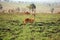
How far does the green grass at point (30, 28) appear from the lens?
2.14 meters

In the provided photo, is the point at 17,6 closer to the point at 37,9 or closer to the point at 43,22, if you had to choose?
the point at 37,9

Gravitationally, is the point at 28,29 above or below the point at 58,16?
below

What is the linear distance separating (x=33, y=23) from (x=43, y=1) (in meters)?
0.40

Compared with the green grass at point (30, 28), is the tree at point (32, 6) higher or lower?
higher

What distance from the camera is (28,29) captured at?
7.14ft

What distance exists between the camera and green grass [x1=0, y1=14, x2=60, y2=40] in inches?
84.4

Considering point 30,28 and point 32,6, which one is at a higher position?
point 32,6

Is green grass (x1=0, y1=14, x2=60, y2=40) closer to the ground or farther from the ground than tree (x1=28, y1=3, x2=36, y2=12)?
closer to the ground

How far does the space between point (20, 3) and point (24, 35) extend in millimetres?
526

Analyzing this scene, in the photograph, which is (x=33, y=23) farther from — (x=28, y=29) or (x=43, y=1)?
(x=43, y=1)

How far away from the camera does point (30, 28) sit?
2.19 metres

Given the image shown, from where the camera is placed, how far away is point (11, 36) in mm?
2133

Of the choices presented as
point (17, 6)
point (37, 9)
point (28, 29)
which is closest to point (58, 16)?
point (37, 9)

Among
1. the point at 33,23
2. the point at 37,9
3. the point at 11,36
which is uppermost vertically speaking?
the point at 37,9
